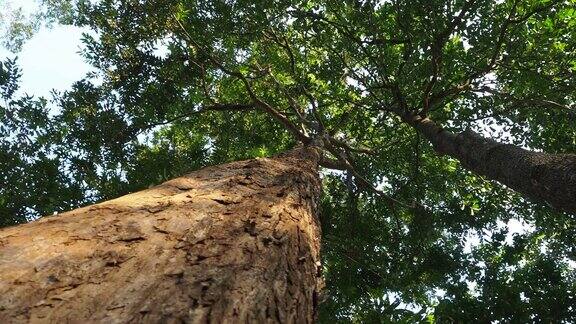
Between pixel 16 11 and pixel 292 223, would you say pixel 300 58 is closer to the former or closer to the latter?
pixel 292 223

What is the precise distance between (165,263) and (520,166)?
11.9 ft

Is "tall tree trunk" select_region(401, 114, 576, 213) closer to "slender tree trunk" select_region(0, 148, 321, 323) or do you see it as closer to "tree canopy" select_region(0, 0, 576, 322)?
"tree canopy" select_region(0, 0, 576, 322)

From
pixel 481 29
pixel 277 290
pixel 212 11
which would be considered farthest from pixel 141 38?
pixel 277 290

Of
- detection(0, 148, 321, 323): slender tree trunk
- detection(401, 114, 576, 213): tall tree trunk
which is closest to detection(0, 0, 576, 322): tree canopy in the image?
detection(401, 114, 576, 213): tall tree trunk

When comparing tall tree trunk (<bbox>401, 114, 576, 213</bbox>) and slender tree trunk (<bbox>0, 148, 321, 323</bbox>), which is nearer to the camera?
slender tree trunk (<bbox>0, 148, 321, 323</bbox>)

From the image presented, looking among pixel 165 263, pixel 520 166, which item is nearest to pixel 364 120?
pixel 520 166

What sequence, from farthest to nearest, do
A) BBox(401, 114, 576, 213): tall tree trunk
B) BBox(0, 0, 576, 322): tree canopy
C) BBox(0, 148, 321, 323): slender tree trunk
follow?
BBox(0, 0, 576, 322): tree canopy
BBox(401, 114, 576, 213): tall tree trunk
BBox(0, 148, 321, 323): slender tree trunk

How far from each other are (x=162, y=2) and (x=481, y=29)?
502cm

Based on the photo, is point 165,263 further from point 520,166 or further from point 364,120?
point 364,120

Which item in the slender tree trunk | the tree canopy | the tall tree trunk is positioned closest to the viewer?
the slender tree trunk

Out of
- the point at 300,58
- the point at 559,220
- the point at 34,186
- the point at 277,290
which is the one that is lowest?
the point at 277,290

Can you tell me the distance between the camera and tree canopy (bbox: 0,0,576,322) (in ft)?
20.6

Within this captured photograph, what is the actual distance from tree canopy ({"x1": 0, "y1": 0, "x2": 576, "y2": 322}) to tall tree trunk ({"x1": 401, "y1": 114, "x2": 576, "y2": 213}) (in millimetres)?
604

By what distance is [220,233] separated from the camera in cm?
206
